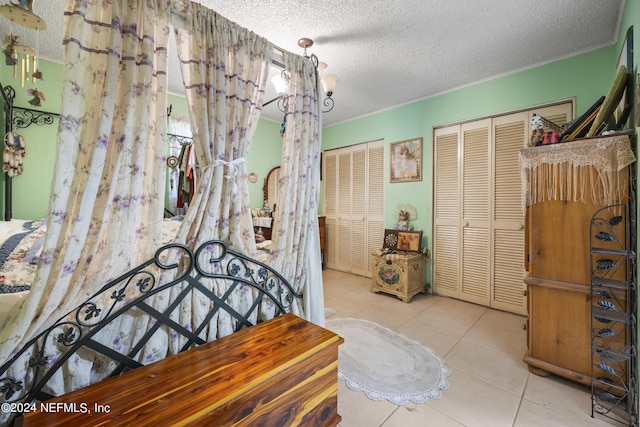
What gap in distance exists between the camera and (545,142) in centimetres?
186

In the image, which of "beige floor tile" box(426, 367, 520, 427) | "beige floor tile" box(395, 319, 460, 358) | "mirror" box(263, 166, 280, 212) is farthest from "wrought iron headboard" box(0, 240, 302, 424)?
"mirror" box(263, 166, 280, 212)

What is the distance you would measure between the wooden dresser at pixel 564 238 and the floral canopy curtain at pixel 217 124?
2039mm

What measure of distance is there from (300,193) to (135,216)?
0.85 meters

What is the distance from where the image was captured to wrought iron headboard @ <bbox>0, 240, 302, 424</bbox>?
0.84m

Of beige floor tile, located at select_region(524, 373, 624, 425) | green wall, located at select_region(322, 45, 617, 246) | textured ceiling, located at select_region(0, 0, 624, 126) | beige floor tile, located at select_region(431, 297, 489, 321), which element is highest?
textured ceiling, located at select_region(0, 0, 624, 126)

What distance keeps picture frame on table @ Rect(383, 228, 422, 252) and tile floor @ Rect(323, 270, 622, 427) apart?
0.88 m

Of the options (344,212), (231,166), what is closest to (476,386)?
(231,166)

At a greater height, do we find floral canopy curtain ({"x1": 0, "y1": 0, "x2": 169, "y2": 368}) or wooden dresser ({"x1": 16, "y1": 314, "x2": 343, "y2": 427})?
floral canopy curtain ({"x1": 0, "y1": 0, "x2": 169, "y2": 368})

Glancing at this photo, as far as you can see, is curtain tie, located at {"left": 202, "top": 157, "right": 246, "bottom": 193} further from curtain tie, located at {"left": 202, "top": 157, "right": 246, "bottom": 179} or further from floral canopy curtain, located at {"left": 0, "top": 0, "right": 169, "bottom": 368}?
floral canopy curtain, located at {"left": 0, "top": 0, "right": 169, "bottom": 368}

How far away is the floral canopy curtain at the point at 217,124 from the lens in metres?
1.16

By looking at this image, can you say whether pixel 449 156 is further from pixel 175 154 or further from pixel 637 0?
pixel 175 154

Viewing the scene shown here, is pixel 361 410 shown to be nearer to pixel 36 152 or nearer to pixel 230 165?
pixel 230 165

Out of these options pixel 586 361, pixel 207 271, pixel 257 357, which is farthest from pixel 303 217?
pixel 586 361

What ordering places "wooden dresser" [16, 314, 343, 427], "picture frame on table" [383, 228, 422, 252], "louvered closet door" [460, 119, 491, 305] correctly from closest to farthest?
"wooden dresser" [16, 314, 343, 427] → "louvered closet door" [460, 119, 491, 305] → "picture frame on table" [383, 228, 422, 252]
